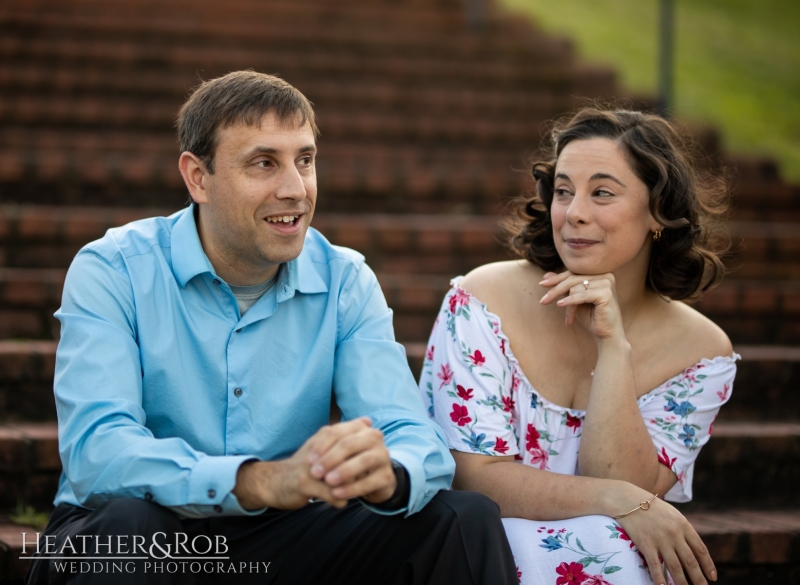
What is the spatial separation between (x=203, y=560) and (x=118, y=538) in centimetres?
32

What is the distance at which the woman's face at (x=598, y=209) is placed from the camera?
2469 mm

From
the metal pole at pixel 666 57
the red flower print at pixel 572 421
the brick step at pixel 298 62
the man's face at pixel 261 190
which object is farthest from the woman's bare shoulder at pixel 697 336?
the brick step at pixel 298 62

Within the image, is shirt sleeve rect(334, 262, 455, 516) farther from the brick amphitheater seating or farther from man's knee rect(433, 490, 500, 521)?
the brick amphitheater seating

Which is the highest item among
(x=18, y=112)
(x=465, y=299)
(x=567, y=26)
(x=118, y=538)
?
(x=567, y=26)

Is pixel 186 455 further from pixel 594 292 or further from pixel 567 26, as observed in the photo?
pixel 567 26

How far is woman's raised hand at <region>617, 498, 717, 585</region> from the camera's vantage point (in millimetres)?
2176

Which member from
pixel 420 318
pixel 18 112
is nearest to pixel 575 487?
pixel 420 318

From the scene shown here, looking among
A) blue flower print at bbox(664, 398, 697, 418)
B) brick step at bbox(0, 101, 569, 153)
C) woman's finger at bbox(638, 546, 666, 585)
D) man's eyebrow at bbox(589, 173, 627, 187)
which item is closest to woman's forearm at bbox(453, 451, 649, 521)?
woman's finger at bbox(638, 546, 666, 585)

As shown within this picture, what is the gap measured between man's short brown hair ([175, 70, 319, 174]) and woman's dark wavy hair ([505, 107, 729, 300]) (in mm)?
853

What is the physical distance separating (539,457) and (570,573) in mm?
410

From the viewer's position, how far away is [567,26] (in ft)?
25.2

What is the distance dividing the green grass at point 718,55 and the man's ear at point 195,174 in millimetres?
4513

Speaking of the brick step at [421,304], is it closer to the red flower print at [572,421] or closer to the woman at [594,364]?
the woman at [594,364]

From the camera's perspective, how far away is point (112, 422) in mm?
1947
